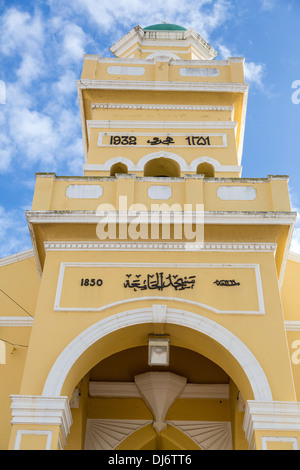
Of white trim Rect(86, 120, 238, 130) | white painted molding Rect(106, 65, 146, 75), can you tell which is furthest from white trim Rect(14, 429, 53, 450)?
white painted molding Rect(106, 65, 146, 75)

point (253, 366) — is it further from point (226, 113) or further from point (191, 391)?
point (226, 113)

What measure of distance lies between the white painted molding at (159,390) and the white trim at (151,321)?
2817mm

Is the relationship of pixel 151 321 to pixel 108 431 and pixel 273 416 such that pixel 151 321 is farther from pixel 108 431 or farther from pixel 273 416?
pixel 108 431

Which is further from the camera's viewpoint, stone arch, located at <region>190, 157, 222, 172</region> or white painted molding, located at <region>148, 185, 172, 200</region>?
stone arch, located at <region>190, 157, 222, 172</region>

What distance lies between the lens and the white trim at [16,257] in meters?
12.7

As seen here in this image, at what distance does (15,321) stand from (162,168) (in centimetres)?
479

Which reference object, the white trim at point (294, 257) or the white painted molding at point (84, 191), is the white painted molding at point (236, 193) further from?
the white trim at point (294, 257)

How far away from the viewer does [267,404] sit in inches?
311

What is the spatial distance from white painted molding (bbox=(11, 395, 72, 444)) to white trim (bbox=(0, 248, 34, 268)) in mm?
5163

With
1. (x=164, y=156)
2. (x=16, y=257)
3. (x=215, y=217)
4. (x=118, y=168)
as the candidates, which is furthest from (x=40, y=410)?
(x=164, y=156)

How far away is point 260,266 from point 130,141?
5207 mm

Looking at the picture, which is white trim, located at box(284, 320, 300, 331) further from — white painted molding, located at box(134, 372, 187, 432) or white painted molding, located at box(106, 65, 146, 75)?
white painted molding, located at box(106, 65, 146, 75)

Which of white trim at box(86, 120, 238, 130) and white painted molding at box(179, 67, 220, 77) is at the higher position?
white painted molding at box(179, 67, 220, 77)

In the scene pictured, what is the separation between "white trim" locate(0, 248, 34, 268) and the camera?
12.7m
